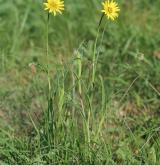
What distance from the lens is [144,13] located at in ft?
13.8

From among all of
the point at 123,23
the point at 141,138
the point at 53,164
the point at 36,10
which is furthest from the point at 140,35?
the point at 53,164

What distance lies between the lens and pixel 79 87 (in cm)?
264

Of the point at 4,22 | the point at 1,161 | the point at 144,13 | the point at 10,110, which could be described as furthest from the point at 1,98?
the point at 144,13

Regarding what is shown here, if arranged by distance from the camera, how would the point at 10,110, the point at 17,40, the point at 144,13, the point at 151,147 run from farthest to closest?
the point at 144,13, the point at 17,40, the point at 10,110, the point at 151,147

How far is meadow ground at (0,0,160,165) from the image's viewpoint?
2.62 m

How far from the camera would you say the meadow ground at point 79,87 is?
2615 millimetres

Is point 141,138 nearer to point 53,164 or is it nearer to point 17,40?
point 53,164

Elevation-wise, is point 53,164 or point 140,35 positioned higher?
point 140,35

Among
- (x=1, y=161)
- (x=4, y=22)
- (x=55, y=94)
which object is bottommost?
(x=1, y=161)

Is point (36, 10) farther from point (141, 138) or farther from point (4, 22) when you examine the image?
point (141, 138)

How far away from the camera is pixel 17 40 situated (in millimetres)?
3906

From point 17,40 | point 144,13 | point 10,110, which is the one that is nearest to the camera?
point 10,110

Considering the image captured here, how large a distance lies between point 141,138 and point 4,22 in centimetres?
147

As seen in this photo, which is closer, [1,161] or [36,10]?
[1,161]
